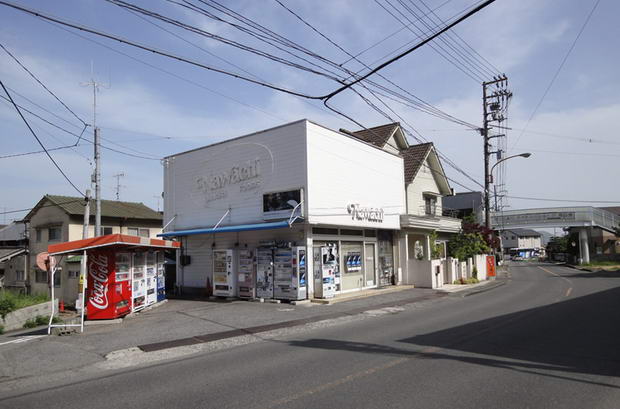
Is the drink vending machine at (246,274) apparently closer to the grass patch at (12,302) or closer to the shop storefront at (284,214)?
the shop storefront at (284,214)

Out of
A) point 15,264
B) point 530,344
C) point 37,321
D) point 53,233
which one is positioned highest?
point 53,233

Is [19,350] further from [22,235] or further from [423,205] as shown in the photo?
[22,235]

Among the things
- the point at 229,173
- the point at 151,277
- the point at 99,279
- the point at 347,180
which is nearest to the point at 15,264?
the point at 151,277

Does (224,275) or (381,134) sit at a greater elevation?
(381,134)

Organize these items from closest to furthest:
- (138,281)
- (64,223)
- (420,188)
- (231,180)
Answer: (138,281), (231,180), (420,188), (64,223)

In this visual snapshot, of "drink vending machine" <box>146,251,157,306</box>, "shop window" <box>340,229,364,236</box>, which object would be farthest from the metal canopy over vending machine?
"shop window" <box>340,229,364,236</box>

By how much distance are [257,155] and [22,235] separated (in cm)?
2658

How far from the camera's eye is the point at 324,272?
17875 mm

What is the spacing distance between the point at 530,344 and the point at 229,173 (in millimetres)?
14909

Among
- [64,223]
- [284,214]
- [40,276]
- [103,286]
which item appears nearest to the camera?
[103,286]

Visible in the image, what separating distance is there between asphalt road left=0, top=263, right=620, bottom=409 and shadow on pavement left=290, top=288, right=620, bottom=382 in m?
0.02

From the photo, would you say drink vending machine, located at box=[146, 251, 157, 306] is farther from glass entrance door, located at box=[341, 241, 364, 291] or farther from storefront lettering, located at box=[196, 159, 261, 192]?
glass entrance door, located at box=[341, 241, 364, 291]

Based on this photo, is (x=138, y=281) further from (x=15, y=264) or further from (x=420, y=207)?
(x=15, y=264)

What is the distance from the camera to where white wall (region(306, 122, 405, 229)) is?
17.9 m
